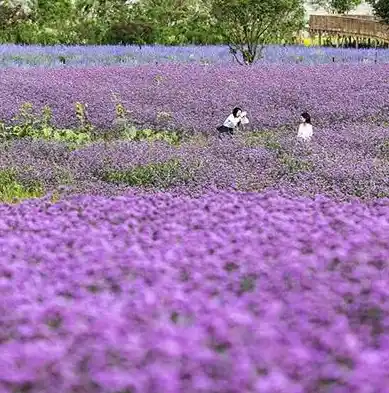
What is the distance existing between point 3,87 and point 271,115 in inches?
178

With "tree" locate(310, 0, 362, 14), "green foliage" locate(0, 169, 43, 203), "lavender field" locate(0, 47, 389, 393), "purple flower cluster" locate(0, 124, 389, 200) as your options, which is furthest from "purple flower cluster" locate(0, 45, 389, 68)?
"tree" locate(310, 0, 362, 14)

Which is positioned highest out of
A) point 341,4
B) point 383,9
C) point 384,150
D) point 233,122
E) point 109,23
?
point 383,9

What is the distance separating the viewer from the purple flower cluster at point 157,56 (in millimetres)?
23806

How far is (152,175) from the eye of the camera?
8852 millimetres

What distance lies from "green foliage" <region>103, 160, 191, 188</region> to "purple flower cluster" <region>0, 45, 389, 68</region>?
1419 cm

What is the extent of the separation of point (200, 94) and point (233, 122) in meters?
2.66

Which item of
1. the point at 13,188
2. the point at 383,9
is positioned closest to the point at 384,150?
the point at 13,188

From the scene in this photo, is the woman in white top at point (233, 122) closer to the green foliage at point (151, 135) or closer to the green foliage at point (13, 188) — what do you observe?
the green foliage at point (151, 135)

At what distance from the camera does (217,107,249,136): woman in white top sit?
1222cm

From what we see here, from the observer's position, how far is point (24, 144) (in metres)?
10.6

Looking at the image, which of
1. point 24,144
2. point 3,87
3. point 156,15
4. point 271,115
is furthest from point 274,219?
point 156,15

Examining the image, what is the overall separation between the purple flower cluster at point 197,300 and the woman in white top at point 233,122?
25.2ft

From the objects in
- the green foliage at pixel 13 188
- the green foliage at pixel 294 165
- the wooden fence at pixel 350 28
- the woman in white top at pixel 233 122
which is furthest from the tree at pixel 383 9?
the green foliage at pixel 13 188

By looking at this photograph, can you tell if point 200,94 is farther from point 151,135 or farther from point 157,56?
point 157,56
